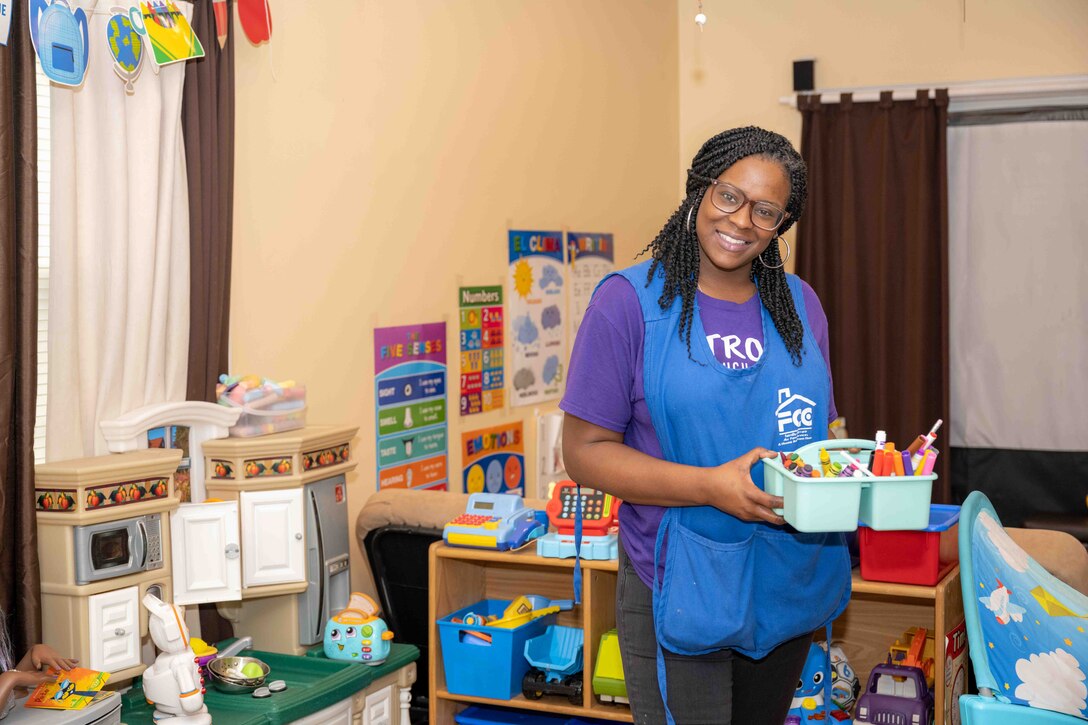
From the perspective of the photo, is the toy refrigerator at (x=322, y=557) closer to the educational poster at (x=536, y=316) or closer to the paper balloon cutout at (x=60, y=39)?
the paper balloon cutout at (x=60, y=39)

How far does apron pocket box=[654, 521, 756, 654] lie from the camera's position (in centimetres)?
132

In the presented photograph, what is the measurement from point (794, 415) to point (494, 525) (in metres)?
1.28

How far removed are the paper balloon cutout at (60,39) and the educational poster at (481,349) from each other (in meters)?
1.59

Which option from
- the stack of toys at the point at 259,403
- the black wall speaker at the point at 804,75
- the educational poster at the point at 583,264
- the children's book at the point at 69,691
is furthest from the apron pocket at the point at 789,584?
the black wall speaker at the point at 804,75

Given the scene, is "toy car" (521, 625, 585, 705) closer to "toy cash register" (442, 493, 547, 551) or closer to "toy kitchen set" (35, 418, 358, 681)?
"toy cash register" (442, 493, 547, 551)

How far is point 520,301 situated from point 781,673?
8.77 feet

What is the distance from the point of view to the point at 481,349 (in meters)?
3.76

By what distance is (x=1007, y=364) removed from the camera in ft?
15.4

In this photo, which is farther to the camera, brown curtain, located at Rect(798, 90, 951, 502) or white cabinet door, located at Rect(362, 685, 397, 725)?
brown curtain, located at Rect(798, 90, 951, 502)

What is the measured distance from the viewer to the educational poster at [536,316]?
397cm

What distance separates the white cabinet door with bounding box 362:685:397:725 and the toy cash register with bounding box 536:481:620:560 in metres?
0.47

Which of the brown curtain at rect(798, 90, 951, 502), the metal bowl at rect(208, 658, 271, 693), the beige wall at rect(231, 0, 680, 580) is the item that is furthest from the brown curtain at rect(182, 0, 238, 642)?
A: the brown curtain at rect(798, 90, 951, 502)

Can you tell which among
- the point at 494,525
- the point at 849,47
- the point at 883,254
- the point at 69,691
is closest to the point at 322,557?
the point at 494,525

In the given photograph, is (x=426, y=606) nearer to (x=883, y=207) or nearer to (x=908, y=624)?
(x=908, y=624)
